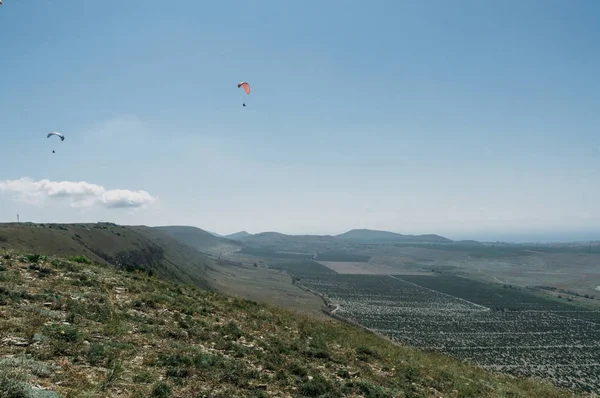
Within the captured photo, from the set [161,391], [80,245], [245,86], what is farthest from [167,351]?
[80,245]

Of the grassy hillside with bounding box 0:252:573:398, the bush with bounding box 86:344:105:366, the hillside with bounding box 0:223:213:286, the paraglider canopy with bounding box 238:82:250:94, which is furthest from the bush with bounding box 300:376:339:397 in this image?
the paraglider canopy with bounding box 238:82:250:94

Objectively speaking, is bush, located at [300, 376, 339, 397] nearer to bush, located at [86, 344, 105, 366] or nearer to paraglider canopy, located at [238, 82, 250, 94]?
bush, located at [86, 344, 105, 366]

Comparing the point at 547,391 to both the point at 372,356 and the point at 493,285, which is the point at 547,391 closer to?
the point at 372,356

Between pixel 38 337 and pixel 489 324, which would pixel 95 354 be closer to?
pixel 38 337

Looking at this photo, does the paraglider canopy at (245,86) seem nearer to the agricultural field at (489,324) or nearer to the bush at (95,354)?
the bush at (95,354)

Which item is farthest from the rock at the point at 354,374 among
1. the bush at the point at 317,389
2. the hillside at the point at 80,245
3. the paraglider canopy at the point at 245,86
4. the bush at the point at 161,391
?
the paraglider canopy at the point at 245,86
